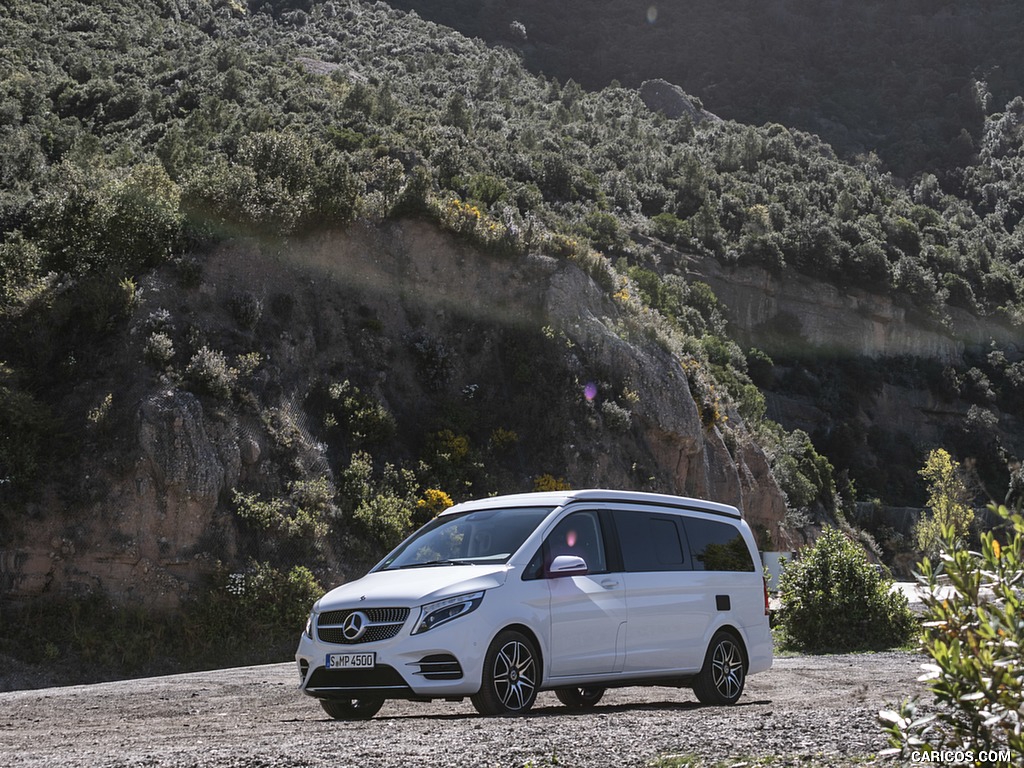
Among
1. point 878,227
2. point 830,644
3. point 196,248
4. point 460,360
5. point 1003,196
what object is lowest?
point 830,644

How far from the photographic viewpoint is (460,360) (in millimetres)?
30406

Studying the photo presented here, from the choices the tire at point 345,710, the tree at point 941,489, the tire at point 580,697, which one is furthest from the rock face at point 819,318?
the tire at point 345,710

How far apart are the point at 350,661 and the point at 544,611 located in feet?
5.72

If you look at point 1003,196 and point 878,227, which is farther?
point 1003,196

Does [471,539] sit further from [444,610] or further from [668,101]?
[668,101]

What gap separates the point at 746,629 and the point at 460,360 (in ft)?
64.4

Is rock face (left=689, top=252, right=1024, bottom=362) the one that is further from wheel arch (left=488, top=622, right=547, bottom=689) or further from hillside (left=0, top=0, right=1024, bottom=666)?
wheel arch (left=488, top=622, right=547, bottom=689)

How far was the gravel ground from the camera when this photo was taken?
6582 millimetres

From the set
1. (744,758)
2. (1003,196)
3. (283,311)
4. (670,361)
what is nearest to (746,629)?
(744,758)

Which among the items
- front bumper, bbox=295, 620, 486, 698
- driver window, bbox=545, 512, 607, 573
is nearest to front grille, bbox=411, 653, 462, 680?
front bumper, bbox=295, 620, 486, 698

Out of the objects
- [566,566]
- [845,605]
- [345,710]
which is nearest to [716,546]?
[566,566]

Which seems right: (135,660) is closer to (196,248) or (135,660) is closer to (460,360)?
(196,248)

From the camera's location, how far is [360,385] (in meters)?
Answer: 28.0

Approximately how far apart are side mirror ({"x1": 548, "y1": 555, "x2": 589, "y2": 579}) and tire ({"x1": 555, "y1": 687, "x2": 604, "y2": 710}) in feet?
6.32
